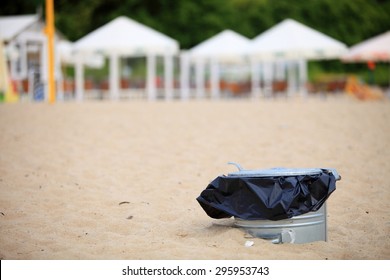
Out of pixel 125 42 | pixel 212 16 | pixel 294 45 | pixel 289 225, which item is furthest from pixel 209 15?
pixel 289 225

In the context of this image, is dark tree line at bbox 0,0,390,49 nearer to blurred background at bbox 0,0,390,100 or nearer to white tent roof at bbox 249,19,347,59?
blurred background at bbox 0,0,390,100

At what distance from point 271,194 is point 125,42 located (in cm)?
1545

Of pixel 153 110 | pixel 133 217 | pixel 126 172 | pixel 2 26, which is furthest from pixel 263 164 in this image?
pixel 2 26

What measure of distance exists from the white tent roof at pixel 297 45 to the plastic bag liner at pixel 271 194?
1568 centimetres

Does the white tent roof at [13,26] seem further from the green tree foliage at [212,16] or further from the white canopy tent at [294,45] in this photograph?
the green tree foliage at [212,16]

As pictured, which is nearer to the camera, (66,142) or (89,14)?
(66,142)

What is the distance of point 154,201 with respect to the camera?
728 centimetres

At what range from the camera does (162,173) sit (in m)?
8.80

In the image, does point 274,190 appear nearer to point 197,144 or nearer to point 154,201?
point 154,201

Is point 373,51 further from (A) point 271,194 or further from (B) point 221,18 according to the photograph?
(A) point 271,194

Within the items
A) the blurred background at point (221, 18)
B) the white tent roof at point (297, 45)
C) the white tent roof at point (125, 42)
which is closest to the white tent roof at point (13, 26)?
the white tent roof at point (125, 42)
